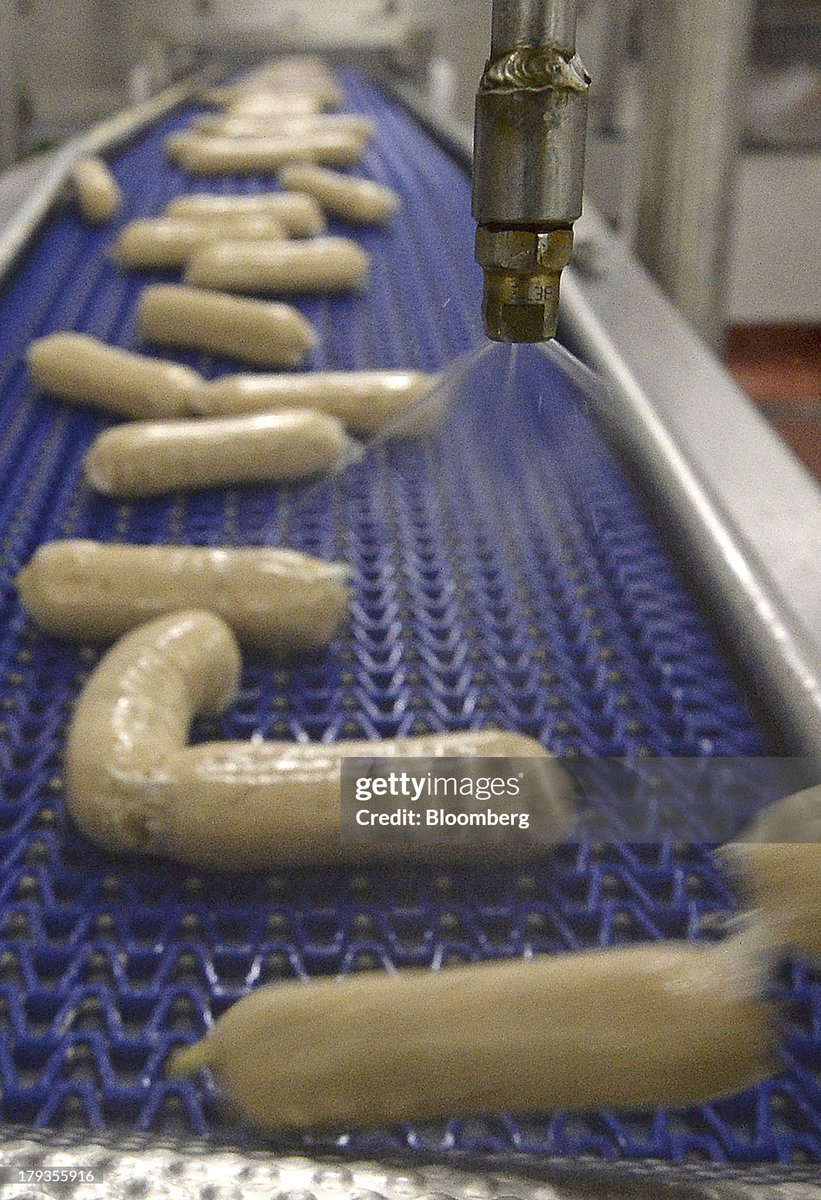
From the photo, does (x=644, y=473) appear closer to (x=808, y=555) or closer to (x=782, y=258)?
(x=808, y=555)

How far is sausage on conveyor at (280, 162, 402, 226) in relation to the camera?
107 inches

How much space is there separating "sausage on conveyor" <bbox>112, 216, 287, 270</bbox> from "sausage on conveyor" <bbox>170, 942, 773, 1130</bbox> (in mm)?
1992

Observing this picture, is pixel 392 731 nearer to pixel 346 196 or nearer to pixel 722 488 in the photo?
pixel 722 488

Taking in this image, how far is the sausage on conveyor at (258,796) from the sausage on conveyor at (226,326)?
1107 mm

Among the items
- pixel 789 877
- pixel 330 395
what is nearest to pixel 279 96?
pixel 330 395

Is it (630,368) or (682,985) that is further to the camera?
(630,368)

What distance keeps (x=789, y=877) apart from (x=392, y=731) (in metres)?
0.47

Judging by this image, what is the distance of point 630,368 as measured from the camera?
178 cm

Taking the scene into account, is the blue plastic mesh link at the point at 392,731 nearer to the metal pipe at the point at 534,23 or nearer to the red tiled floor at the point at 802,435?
the metal pipe at the point at 534,23

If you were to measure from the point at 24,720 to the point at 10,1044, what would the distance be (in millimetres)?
412

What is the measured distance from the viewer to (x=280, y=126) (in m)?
3.82

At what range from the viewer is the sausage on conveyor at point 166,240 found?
7.86ft

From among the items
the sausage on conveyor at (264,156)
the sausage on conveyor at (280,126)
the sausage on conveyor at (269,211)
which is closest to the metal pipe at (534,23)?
the sausage on conveyor at (269,211)

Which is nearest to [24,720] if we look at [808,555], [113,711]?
[113,711]
